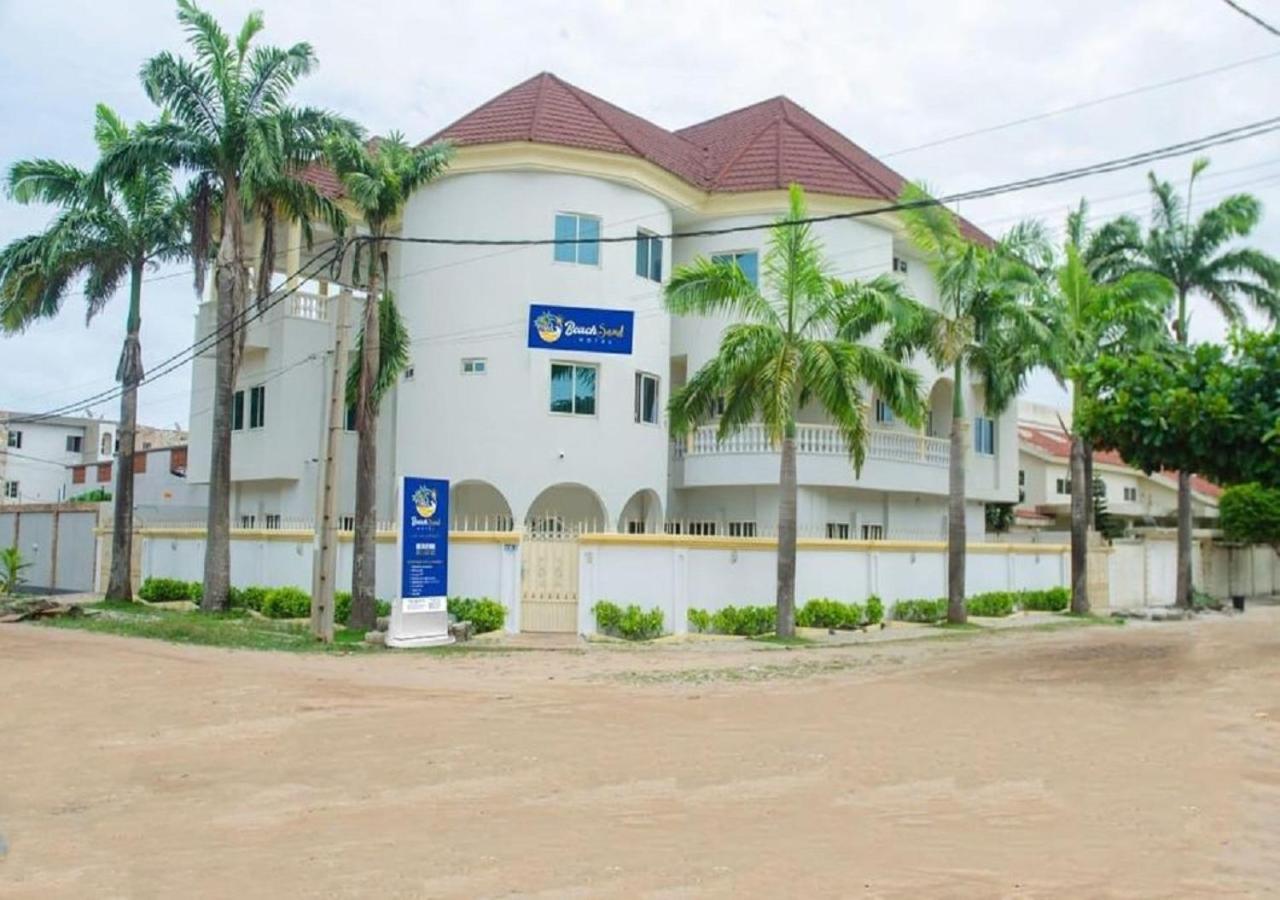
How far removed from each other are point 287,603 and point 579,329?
8.47 metres

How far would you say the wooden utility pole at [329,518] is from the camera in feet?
63.4

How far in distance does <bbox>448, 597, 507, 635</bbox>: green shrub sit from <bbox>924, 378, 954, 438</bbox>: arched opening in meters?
15.4

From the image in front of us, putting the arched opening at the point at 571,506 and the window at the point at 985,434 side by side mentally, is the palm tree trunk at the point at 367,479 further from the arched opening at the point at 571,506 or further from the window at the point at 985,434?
the window at the point at 985,434

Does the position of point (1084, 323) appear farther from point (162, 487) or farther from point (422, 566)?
point (162, 487)

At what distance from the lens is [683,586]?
68.9ft

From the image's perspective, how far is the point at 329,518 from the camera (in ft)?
63.5

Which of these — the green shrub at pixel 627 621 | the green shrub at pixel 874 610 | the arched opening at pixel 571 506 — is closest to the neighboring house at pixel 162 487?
the arched opening at pixel 571 506

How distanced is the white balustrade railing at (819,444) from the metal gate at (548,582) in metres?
5.43

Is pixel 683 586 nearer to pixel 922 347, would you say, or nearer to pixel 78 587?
pixel 922 347

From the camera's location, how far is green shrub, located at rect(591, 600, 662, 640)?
2050 cm

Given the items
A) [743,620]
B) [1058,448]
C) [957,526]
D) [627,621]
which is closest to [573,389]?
[627,621]

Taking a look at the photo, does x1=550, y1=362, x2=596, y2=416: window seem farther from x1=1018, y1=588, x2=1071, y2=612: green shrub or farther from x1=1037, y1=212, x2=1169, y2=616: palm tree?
x1=1018, y1=588, x2=1071, y2=612: green shrub

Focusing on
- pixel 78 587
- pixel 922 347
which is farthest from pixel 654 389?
pixel 78 587

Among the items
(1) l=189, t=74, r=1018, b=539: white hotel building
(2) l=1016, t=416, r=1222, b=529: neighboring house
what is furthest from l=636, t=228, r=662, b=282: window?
(2) l=1016, t=416, r=1222, b=529: neighboring house
